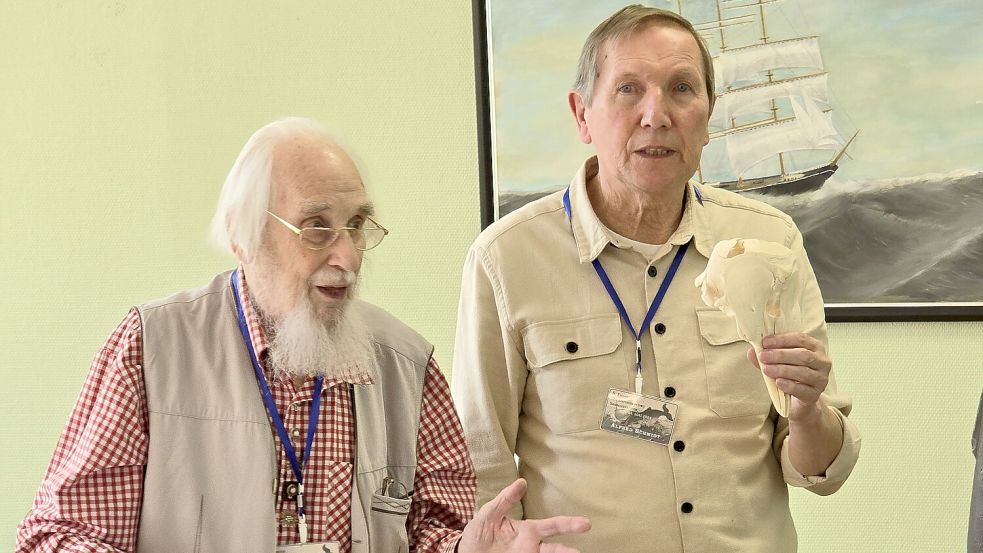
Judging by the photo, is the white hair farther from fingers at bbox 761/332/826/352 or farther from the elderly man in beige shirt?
fingers at bbox 761/332/826/352

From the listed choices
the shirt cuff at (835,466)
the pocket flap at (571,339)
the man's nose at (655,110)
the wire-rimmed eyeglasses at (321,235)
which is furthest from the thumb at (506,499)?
the man's nose at (655,110)

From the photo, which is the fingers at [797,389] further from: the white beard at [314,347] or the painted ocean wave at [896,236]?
the painted ocean wave at [896,236]

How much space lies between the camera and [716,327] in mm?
2043

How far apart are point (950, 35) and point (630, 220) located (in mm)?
1335

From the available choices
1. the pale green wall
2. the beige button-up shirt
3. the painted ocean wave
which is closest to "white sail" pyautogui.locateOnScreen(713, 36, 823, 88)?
the painted ocean wave

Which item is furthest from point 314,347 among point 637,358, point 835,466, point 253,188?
point 835,466

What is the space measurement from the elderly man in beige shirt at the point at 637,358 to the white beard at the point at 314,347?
0.33m

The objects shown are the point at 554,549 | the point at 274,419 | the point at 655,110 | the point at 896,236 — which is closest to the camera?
the point at 554,549

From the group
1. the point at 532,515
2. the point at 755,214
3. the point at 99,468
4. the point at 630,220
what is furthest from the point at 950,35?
the point at 99,468

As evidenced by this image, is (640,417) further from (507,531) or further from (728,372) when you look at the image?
(507,531)

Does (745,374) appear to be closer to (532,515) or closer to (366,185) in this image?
(532,515)

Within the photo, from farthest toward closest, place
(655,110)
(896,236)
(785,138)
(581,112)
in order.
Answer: (785,138), (896,236), (581,112), (655,110)

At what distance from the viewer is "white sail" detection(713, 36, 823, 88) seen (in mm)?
2900

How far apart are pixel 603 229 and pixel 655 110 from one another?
27cm
